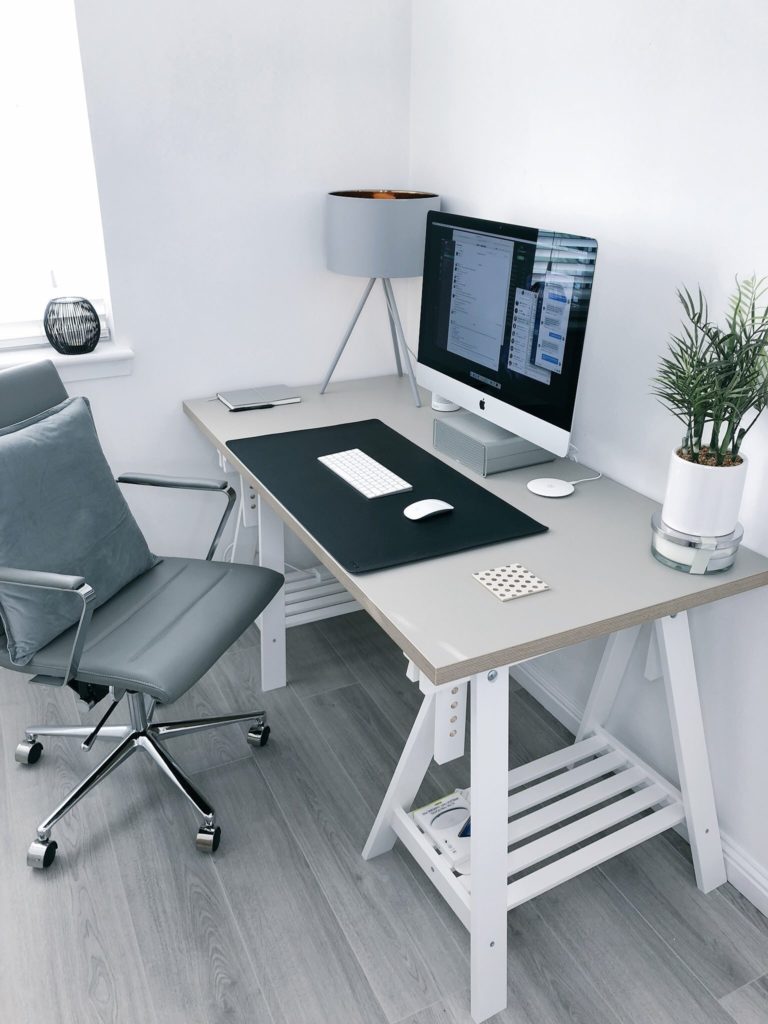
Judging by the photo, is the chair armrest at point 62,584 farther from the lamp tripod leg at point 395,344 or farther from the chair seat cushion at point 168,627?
the lamp tripod leg at point 395,344

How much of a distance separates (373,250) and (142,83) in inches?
29.9

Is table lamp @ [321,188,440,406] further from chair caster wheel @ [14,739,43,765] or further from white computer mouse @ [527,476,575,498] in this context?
chair caster wheel @ [14,739,43,765]

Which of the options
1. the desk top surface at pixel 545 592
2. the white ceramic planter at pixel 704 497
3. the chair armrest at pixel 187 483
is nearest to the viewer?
the desk top surface at pixel 545 592

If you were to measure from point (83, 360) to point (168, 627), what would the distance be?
92 cm

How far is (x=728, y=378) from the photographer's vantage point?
1500 millimetres

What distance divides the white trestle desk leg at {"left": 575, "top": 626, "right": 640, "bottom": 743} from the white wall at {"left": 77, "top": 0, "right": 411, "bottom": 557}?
4.40 ft

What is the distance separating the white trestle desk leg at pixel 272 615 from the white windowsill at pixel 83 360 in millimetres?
591

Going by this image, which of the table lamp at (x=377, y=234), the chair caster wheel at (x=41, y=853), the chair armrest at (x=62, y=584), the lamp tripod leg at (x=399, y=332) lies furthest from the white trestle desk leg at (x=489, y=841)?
the table lamp at (x=377, y=234)

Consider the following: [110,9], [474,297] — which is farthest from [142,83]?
[474,297]

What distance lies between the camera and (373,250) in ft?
7.86

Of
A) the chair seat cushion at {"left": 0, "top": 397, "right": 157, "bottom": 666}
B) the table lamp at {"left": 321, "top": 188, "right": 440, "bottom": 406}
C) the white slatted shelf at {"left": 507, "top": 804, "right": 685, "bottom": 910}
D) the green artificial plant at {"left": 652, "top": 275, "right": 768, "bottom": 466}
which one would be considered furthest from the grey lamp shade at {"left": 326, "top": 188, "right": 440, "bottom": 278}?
the white slatted shelf at {"left": 507, "top": 804, "right": 685, "bottom": 910}

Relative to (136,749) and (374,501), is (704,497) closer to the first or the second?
(374,501)

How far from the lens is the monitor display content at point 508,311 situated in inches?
68.1

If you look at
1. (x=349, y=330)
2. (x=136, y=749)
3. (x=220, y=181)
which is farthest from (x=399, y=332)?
(x=136, y=749)
